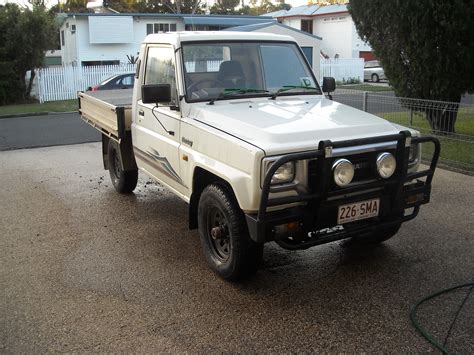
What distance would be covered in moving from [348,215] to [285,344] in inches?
46.4

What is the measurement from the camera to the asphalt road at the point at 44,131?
12344 mm

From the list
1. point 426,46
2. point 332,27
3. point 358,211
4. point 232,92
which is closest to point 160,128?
point 232,92

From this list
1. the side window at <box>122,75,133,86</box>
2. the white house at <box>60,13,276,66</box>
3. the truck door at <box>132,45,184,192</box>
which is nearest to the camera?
the truck door at <box>132,45,184,192</box>

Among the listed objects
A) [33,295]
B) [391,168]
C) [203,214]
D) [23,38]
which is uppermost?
[23,38]

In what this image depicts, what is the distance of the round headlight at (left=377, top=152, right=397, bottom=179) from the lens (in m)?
4.17

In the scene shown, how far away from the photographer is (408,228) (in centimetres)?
586

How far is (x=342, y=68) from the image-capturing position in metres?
30.8

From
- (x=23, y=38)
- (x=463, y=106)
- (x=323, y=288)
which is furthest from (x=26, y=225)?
(x=23, y=38)

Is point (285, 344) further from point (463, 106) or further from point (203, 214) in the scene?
point (463, 106)

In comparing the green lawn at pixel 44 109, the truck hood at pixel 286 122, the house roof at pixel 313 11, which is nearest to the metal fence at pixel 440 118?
the truck hood at pixel 286 122

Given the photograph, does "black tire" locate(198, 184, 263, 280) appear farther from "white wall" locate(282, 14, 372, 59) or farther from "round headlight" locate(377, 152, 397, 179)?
"white wall" locate(282, 14, 372, 59)

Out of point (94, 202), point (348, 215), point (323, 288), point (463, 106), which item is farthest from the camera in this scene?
point (463, 106)

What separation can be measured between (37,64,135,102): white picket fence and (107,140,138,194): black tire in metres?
17.3

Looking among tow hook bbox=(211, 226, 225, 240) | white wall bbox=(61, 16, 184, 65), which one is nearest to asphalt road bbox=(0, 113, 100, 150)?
tow hook bbox=(211, 226, 225, 240)
